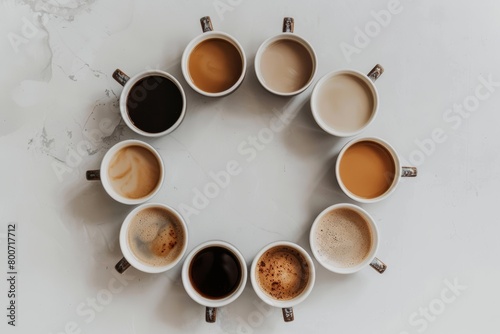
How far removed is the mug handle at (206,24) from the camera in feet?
5.30

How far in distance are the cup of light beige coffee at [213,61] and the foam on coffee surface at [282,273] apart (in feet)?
2.37

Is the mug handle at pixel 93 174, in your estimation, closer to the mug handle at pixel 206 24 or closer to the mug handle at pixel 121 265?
the mug handle at pixel 121 265

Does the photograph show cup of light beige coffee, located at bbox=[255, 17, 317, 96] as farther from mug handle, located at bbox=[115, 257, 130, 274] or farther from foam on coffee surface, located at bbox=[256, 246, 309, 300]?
mug handle, located at bbox=[115, 257, 130, 274]

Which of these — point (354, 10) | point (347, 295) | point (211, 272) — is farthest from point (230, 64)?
point (347, 295)

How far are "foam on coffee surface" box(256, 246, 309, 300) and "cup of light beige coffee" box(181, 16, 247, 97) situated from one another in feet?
2.37

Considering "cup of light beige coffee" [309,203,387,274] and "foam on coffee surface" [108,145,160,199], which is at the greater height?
"cup of light beige coffee" [309,203,387,274]

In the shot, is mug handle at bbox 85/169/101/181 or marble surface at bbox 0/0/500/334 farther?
marble surface at bbox 0/0/500/334

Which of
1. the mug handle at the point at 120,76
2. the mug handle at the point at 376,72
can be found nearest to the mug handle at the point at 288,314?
the mug handle at the point at 376,72

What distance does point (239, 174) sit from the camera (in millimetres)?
1706

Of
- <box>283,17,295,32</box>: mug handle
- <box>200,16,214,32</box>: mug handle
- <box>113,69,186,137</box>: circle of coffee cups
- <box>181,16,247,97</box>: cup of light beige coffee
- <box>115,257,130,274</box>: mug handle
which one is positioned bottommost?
<box>115,257,130,274</box>: mug handle

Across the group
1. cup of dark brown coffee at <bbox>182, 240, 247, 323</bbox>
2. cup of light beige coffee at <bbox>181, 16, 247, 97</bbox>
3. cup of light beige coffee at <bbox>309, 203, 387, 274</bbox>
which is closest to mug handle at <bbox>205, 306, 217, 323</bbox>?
cup of dark brown coffee at <bbox>182, 240, 247, 323</bbox>

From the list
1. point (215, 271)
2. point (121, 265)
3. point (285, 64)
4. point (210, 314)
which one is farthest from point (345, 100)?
point (121, 265)

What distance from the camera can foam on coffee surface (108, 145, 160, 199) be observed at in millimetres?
1620

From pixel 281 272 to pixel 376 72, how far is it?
0.92m
